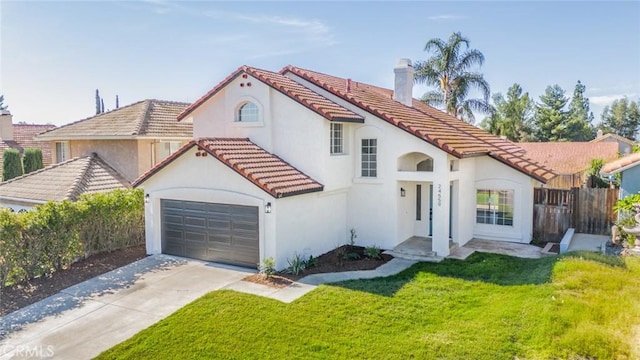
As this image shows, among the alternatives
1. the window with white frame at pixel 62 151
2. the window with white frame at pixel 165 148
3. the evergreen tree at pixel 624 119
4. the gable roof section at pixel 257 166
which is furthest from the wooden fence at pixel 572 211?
the evergreen tree at pixel 624 119

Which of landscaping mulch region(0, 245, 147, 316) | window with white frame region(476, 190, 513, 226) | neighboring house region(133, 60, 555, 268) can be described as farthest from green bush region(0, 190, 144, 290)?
window with white frame region(476, 190, 513, 226)

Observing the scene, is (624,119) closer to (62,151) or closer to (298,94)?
(298,94)

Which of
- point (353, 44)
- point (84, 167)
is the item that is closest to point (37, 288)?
point (84, 167)

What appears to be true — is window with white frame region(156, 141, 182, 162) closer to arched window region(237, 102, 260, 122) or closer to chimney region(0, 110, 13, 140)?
arched window region(237, 102, 260, 122)

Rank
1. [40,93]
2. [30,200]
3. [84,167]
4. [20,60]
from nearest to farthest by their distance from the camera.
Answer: [20,60], [40,93], [30,200], [84,167]

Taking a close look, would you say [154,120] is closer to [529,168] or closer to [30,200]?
[30,200]
